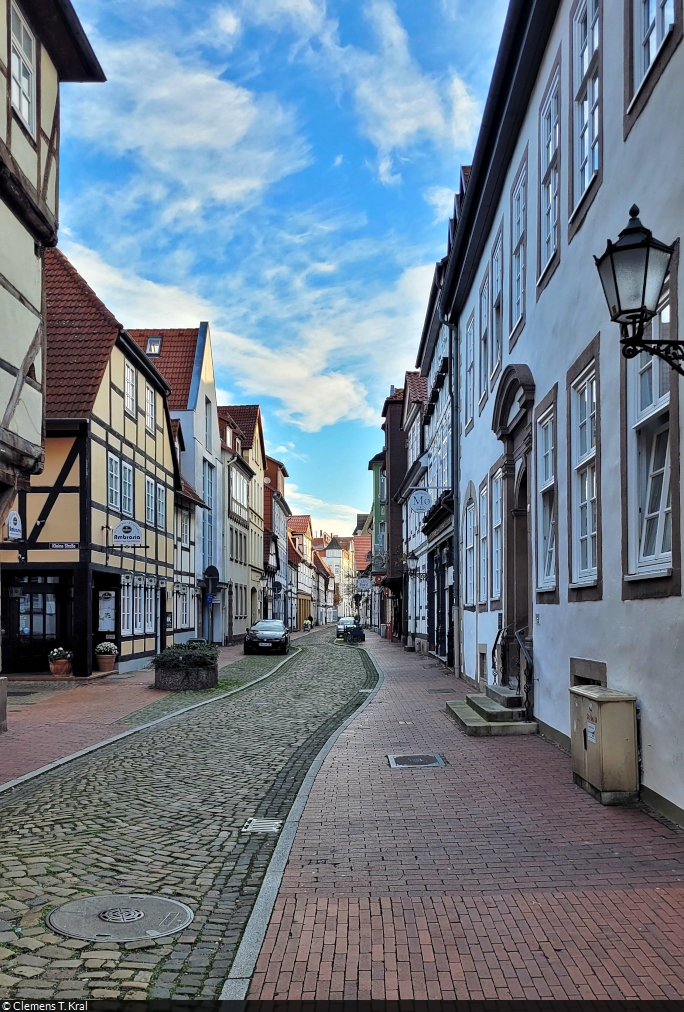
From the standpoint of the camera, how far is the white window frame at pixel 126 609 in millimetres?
24219

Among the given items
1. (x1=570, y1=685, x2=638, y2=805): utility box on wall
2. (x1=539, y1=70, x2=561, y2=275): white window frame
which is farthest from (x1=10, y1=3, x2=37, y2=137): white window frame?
(x1=570, y1=685, x2=638, y2=805): utility box on wall

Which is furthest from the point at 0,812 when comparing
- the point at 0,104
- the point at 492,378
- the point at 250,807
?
the point at 492,378

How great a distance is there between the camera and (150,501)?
90.5 feet

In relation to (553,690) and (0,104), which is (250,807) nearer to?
(553,690)

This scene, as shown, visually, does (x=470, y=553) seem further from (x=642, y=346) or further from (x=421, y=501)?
(x=642, y=346)

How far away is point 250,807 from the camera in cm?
831

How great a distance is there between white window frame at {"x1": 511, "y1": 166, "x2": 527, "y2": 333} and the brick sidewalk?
7.30 meters

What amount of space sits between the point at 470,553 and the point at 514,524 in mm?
6040

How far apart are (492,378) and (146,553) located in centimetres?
1361

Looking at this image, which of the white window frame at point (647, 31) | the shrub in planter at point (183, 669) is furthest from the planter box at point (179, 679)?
the white window frame at point (647, 31)

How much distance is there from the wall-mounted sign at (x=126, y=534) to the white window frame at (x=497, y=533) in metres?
8.69

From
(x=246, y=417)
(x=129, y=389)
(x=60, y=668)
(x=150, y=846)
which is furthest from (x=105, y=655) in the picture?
(x=246, y=417)

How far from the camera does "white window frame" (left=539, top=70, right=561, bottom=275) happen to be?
36.7 feet

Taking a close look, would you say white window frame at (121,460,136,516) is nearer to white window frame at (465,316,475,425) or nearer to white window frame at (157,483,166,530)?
white window frame at (157,483,166,530)
